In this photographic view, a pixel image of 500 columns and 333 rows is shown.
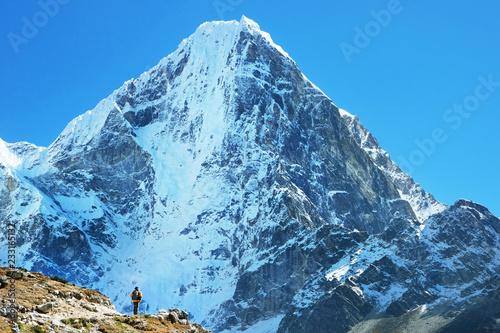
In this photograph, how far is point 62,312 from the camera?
4656 cm

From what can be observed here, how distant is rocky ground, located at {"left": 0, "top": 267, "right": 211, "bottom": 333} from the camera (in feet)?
143

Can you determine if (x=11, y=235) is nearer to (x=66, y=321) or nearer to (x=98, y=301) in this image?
(x=66, y=321)

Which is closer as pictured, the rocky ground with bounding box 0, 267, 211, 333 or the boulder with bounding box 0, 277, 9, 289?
the rocky ground with bounding box 0, 267, 211, 333

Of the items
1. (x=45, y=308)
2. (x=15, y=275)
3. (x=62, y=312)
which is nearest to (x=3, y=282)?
(x=15, y=275)

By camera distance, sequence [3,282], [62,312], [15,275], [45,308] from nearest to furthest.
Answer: [45,308], [62,312], [3,282], [15,275]

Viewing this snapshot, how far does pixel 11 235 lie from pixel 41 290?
6896 millimetres

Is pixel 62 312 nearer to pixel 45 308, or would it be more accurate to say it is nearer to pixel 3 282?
pixel 45 308

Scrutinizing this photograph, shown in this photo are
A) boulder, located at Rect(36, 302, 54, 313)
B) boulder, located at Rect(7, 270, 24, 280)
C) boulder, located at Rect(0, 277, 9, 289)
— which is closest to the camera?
boulder, located at Rect(36, 302, 54, 313)

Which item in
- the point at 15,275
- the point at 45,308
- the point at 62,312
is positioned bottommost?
the point at 62,312

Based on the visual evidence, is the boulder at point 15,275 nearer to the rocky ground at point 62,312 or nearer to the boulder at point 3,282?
the rocky ground at point 62,312

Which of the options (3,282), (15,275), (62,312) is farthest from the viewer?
(15,275)

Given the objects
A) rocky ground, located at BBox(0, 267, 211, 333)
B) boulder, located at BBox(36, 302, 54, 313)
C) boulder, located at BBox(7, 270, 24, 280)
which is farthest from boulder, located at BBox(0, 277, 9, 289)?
boulder, located at BBox(36, 302, 54, 313)

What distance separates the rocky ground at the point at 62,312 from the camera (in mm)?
43531

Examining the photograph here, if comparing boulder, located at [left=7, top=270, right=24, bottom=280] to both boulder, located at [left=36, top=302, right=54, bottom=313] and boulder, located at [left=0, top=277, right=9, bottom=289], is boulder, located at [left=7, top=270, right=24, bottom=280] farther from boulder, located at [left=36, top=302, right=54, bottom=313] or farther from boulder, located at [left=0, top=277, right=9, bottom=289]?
boulder, located at [left=36, top=302, right=54, bottom=313]
